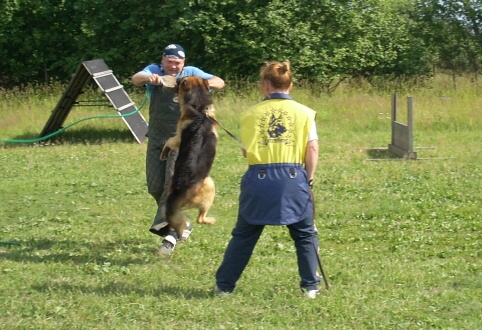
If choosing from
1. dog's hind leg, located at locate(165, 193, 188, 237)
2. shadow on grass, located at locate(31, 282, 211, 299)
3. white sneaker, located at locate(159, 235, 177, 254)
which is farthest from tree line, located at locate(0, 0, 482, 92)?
shadow on grass, located at locate(31, 282, 211, 299)

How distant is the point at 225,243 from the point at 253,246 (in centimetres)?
170

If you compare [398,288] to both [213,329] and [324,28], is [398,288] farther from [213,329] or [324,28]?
[324,28]

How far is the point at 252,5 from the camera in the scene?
20969 millimetres

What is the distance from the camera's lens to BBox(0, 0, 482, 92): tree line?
2072 cm

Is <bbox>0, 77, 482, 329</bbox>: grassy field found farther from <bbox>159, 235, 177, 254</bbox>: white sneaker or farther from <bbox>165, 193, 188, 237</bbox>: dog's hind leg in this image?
<bbox>165, 193, 188, 237</bbox>: dog's hind leg

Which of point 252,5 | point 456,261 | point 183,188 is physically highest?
point 252,5

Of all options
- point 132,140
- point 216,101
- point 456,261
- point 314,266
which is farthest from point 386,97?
point 314,266

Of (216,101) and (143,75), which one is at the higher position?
(143,75)

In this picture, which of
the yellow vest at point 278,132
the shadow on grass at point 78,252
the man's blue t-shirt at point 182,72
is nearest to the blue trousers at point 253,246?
the yellow vest at point 278,132

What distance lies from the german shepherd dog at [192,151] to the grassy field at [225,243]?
1.84ft

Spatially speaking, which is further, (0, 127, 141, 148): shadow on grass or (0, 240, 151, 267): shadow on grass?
(0, 127, 141, 148): shadow on grass

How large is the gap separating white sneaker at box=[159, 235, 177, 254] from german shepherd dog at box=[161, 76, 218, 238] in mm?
502

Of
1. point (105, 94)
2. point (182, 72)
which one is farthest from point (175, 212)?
point (105, 94)

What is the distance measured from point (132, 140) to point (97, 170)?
10.3 feet
